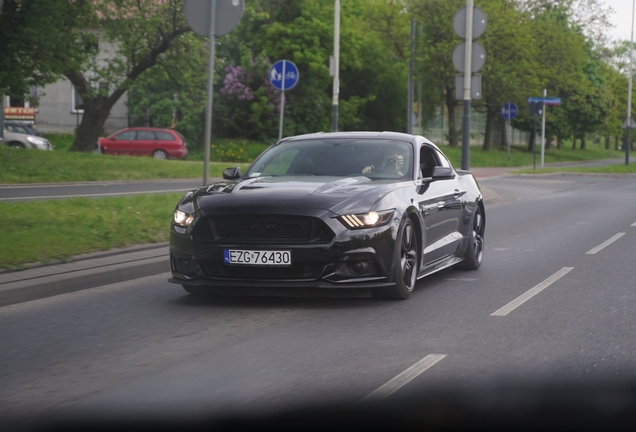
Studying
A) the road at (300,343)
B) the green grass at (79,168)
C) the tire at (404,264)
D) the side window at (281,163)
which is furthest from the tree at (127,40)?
the tire at (404,264)

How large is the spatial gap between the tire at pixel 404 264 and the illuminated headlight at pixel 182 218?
1682 millimetres

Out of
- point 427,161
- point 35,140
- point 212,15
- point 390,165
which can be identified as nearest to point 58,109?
point 35,140

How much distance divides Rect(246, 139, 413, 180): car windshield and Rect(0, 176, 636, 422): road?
1.19 meters

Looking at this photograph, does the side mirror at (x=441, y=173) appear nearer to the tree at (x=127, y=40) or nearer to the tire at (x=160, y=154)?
the tree at (x=127, y=40)

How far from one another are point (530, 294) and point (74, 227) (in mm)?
5626

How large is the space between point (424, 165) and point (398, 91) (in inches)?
1713

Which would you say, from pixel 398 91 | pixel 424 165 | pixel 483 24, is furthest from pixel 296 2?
pixel 424 165

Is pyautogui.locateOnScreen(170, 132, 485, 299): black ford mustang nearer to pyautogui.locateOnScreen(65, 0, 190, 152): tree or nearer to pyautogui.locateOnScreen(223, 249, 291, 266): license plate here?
pyautogui.locateOnScreen(223, 249, 291, 266): license plate

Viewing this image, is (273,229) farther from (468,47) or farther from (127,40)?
(127,40)

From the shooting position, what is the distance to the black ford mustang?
779cm

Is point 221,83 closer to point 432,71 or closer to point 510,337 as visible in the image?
point 432,71

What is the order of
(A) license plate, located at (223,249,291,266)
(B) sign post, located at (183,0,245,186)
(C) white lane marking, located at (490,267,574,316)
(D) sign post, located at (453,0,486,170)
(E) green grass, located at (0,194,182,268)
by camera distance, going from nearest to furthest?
(A) license plate, located at (223,249,291,266) < (C) white lane marking, located at (490,267,574,316) < (E) green grass, located at (0,194,182,268) < (B) sign post, located at (183,0,245,186) < (D) sign post, located at (453,0,486,170)

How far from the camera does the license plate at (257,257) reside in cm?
775

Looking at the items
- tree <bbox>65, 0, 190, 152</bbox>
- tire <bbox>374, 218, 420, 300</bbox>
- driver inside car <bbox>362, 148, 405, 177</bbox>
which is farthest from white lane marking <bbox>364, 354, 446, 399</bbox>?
tree <bbox>65, 0, 190, 152</bbox>
